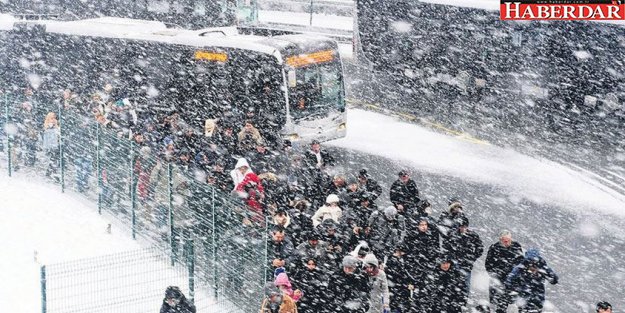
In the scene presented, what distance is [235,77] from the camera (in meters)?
19.2

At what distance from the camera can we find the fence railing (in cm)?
1134

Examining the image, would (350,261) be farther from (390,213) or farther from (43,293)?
(43,293)

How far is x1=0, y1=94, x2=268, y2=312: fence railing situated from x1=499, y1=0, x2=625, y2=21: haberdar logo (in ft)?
32.4

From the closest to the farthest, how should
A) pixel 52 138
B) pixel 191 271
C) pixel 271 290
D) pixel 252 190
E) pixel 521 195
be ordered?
1. pixel 271 290
2. pixel 191 271
3. pixel 252 190
4. pixel 52 138
5. pixel 521 195

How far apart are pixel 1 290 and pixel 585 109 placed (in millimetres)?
14303

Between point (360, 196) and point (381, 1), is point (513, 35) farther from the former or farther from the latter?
point (360, 196)

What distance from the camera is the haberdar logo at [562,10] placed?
20.4m

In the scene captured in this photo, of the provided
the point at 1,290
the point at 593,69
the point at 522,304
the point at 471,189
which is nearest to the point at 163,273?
the point at 1,290

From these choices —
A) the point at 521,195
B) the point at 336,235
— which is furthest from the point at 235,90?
the point at 336,235

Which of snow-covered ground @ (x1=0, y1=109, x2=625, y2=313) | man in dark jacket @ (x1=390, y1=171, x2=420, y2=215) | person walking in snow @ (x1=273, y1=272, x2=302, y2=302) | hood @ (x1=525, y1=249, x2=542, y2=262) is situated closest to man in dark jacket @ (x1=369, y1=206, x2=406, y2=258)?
man in dark jacket @ (x1=390, y1=171, x2=420, y2=215)

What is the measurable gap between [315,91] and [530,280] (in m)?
9.68

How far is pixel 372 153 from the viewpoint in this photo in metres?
20.1

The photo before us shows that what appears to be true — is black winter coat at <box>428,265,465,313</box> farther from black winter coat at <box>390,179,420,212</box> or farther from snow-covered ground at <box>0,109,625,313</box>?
snow-covered ground at <box>0,109,625,313</box>

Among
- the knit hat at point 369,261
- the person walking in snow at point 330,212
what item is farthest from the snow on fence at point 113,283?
the knit hat at point 369,261
